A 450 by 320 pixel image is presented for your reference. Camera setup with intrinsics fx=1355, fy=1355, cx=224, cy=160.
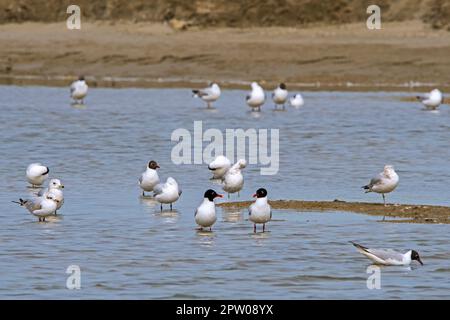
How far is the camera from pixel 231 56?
4678 centimetres

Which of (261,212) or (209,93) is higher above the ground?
(209,93)

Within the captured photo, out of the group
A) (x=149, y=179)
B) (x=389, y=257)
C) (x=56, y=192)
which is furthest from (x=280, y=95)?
(x=389, y=257)

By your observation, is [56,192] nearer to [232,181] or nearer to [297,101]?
[232,181]

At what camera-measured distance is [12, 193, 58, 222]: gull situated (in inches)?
766

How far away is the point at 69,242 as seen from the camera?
1783cm

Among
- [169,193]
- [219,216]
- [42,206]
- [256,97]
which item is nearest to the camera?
[42,206]

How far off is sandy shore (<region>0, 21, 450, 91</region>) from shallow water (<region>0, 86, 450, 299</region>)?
560 cm

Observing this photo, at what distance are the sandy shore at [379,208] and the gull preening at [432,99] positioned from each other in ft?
56.8

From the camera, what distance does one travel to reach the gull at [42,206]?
63.9 feet

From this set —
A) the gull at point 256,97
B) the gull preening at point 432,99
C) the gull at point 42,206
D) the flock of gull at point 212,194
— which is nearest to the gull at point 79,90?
the gull at point 256,97

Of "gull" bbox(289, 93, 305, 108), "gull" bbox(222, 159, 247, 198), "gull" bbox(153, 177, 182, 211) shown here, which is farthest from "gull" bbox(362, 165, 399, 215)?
"gull" bbox(289, 93, 305, 108)

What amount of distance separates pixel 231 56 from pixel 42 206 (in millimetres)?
27771
